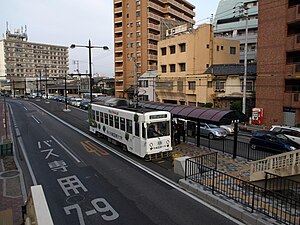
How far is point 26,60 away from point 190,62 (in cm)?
10125

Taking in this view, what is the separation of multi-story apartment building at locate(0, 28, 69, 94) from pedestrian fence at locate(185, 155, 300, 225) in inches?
3934

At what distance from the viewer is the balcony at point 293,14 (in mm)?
27487

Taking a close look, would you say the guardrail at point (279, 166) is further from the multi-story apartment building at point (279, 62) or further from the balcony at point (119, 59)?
the balcony at point (119, 59)

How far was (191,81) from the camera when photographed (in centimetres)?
4238

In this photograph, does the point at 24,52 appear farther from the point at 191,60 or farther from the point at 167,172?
the point at 167,172

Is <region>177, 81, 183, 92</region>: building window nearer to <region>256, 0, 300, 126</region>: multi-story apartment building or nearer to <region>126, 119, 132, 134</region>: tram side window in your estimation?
<region>256, 0, 300, 126</region>: multi-story apartment building

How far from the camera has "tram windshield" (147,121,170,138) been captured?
15172 mm

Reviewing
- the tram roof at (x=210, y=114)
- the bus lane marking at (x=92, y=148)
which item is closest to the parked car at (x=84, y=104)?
the bus lane marking at (x=92, y=148)

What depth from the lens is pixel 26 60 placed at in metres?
120

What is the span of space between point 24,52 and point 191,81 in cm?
10374

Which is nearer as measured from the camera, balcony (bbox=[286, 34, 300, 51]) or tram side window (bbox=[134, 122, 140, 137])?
tram side window (bbox=[134, 122, 140, 137])


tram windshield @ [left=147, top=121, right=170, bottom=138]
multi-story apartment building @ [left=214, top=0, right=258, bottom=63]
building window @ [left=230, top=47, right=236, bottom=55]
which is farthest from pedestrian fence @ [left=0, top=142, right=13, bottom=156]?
multi-story apartment building @ [left=214, top=0, right=258, bottom=63]

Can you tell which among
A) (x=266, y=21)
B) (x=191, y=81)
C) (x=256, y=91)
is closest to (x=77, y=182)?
(x=256, y=91)

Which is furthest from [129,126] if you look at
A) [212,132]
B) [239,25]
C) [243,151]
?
[239,25]
